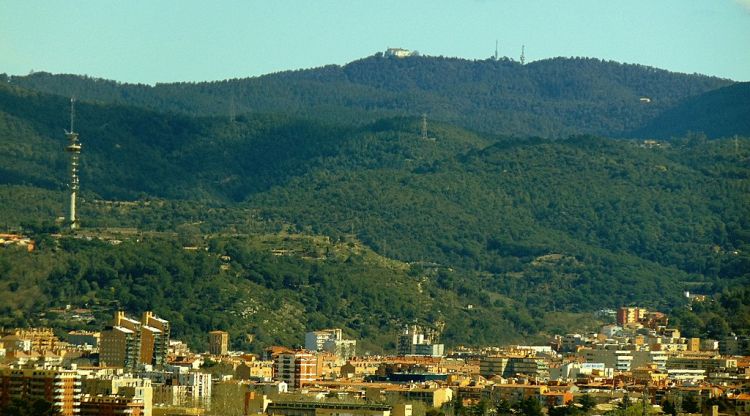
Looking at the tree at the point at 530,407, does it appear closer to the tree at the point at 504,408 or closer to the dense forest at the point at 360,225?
the tree at the point at 504,408

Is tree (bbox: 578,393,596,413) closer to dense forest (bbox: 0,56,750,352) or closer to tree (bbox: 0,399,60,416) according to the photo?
tree (bbox: 0,399,60,416)

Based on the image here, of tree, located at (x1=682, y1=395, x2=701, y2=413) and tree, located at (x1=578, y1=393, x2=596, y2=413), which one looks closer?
tree, located at (x1=578, y1=393, x2=596, y2=413)

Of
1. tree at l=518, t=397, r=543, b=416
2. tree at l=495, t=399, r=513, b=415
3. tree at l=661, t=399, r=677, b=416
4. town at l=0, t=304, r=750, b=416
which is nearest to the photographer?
town at l=0, t=304, r=750, b=416

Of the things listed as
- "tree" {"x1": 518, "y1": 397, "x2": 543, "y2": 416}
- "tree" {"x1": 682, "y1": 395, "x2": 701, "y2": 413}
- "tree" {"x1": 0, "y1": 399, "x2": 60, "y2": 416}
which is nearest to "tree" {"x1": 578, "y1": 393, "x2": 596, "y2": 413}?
"tree" {"x1": 518, "y1": 397, "x2": 543, "y2": 416}

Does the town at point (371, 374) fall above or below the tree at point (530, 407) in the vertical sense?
above

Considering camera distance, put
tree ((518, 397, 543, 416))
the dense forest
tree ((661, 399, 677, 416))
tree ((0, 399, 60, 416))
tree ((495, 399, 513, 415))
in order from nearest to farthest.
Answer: tree ((0, 399, 60, 416)), tree ((518, 397, 543, 416)), tree ((495, 399, 513, 415)), tree ((661, 399, 677, 416)), the dense forest

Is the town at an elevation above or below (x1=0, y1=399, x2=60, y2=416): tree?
above

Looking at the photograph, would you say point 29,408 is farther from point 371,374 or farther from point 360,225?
point 360,225

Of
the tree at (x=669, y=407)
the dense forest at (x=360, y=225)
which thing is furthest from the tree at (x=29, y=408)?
the dense forest at (x=360, y=225)
